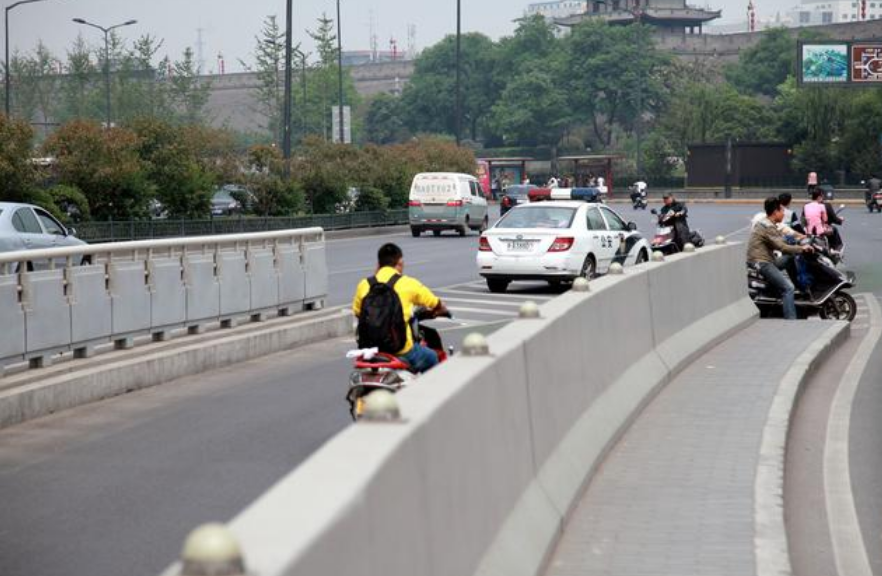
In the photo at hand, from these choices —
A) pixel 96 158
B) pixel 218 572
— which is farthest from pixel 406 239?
pixel 218 572

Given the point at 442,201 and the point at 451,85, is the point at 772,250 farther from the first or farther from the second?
the point at 451,85

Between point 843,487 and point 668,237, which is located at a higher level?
point 668,237

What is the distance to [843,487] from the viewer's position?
10812 millimetres

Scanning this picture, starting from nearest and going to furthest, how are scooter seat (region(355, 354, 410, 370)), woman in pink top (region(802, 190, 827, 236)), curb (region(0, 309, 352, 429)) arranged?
1. scooter seat (region(355, 354, 410, 370))
2. curb (region(0, 309, 352, 429))
3. woman in pink top (region(802, 190, 827, 236))

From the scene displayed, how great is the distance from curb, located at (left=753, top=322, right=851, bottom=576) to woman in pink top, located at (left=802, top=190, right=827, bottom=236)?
36.6ft

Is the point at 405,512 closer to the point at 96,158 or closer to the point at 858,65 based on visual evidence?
the point at 96,158

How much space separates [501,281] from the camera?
2827cm

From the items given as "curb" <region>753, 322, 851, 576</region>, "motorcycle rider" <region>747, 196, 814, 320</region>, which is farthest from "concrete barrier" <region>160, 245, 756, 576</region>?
"motorcycle rider" <region>747, 196, 814, 320</region>

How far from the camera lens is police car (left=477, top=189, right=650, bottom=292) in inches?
1075

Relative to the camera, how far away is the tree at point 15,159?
37.5m

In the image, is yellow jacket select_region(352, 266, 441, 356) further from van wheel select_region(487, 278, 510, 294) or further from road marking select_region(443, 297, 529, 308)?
van wheel select_region(487, 278, 510, 294)

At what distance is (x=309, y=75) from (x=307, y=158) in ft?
335

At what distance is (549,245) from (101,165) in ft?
58.5

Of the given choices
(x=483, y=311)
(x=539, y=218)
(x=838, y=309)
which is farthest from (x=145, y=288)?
(x=539, y=218)
